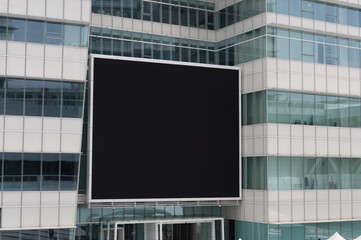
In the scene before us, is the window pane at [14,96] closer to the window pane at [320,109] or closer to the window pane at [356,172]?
the window pane at [320,109]

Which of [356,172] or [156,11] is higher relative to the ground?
[156,11]

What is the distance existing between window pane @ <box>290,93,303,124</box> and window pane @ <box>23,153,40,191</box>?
17.9 metres

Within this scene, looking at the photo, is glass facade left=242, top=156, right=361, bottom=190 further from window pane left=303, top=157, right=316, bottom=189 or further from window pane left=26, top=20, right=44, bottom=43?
window pane left=26, top=20, right=44, bottom=43

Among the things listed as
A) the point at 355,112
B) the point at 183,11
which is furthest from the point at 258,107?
the point at 183,11

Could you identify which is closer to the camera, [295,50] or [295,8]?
[295,50]

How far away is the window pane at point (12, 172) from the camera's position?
3538 cm

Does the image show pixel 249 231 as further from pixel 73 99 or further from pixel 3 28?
pixel 3 28

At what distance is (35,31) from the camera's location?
120 feet

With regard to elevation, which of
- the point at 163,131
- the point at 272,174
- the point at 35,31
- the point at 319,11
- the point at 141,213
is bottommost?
the point at 141,213

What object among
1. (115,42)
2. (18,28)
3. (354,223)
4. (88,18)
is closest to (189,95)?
(115,42)

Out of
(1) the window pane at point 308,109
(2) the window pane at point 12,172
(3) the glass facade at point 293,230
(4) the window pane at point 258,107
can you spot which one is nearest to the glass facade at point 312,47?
(1) the window pane at point 308,109

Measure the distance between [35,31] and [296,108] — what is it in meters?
18.7

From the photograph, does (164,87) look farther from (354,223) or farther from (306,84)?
(354,223)

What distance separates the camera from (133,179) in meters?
39.9
